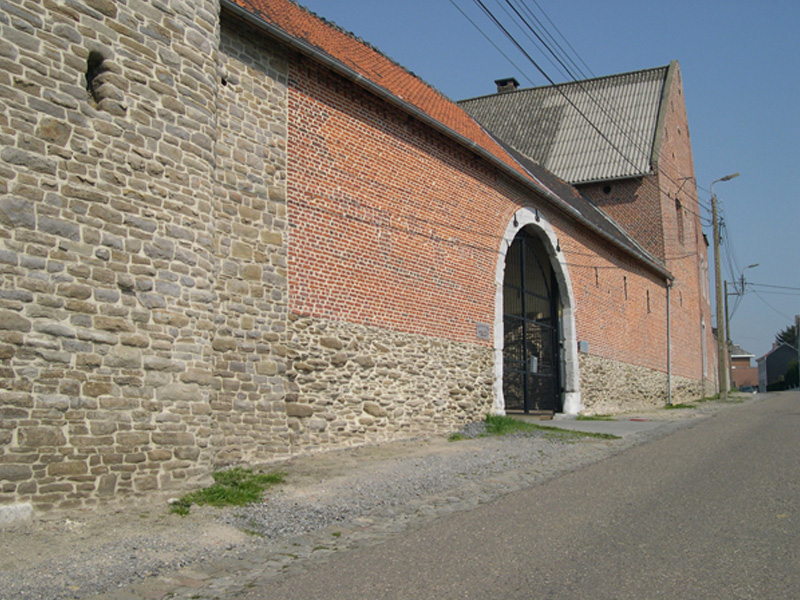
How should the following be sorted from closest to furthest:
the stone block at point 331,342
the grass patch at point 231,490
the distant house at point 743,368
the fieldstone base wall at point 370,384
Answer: the grass patch at point 231,490 < the fieldstone base wall at point 370,384 < the stone block at point 331,342 < the distant house at point 743,368

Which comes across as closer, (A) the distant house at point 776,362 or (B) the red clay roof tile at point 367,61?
(B) the red clay roof tile at point 367,61

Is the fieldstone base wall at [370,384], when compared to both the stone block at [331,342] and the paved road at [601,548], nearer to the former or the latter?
the stone block at [331,342]

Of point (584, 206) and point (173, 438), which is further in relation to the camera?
point (584, 206)

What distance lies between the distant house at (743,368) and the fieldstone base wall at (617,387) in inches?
3228

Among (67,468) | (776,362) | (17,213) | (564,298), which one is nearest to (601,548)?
(67,468)

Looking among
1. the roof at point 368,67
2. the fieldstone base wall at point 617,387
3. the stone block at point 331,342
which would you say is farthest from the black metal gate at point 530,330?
the stone block at point 331,342

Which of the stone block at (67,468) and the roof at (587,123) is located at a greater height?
the roof at (587,123)

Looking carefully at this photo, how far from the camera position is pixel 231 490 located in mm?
7152

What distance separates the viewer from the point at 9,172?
6.00 m

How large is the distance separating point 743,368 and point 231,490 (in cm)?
11368

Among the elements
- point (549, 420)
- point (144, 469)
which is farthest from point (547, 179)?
point (144, 469)

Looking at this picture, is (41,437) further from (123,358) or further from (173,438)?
(173,438)

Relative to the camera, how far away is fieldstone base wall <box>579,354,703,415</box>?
1902cm

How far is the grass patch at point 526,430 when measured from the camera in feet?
40.8
